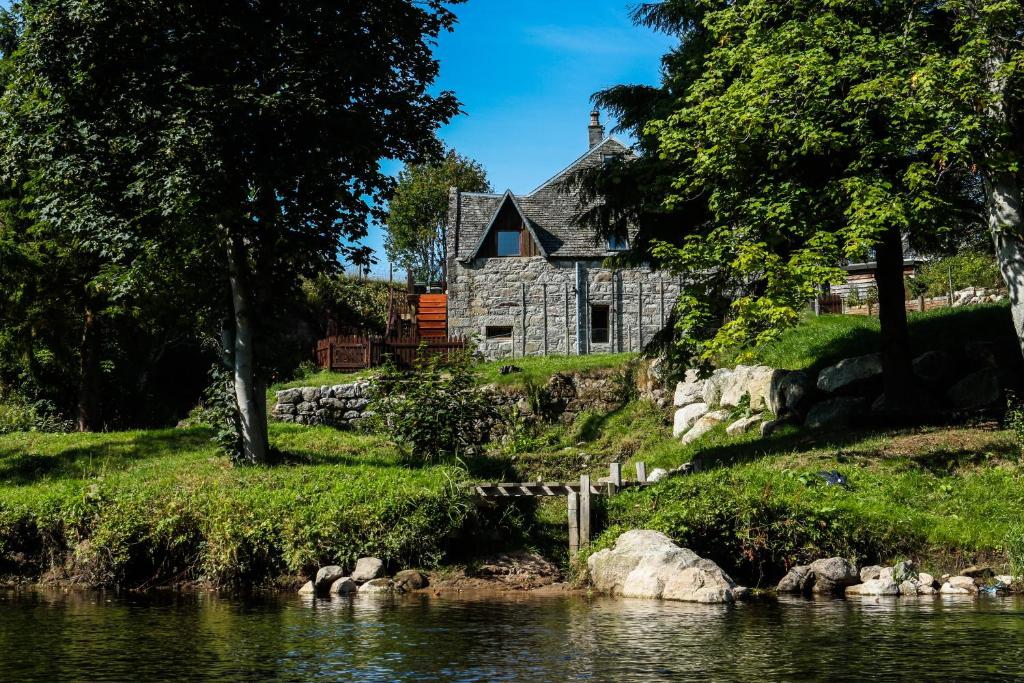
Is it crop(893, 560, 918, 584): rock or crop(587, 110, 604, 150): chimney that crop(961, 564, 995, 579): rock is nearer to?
crop(893, 560, 918, 584): rock

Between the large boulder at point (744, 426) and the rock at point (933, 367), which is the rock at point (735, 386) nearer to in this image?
the large boulder at point (744, 426)

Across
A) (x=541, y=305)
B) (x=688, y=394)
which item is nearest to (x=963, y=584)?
(x=688, y=394)

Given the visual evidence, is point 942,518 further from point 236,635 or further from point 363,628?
point 236,635

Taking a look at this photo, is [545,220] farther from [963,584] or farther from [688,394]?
[963,584]

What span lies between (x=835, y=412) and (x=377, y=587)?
438 inches

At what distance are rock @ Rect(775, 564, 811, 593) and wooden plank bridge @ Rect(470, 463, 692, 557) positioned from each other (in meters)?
3.16

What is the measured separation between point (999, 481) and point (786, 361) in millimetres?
9607

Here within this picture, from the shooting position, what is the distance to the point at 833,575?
14.4 meters

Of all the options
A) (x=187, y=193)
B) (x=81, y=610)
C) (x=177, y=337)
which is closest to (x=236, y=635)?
(x=81, y=610)

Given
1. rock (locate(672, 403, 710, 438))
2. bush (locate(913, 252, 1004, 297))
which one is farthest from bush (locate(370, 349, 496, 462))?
bush (locate(913, 252, 1004, 297))

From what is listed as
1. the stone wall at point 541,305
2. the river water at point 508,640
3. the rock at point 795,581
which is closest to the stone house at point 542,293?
the stone wall at point 541,305

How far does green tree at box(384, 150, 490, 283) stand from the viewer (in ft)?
196

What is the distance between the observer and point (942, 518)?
1562cm

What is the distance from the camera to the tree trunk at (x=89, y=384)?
85.9 feet
